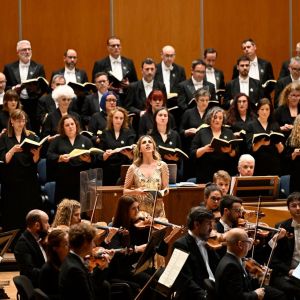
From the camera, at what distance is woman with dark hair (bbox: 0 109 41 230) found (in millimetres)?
8977

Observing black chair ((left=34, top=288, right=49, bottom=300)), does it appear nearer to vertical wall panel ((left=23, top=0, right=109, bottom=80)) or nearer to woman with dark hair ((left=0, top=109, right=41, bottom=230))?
woman with dark hair ((left=0, top=109, right=41, bottom=230))

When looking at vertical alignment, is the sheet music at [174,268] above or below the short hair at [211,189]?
below

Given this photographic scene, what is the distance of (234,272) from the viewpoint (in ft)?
18.7

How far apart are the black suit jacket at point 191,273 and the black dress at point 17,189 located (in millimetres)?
3069

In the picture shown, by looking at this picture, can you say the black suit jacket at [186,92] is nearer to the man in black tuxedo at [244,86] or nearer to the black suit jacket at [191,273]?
the man in black tuxedo at [244,86]

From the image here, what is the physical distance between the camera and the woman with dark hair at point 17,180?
353 inches

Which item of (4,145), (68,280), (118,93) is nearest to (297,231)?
(68,280)

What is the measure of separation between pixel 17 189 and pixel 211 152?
1980mm

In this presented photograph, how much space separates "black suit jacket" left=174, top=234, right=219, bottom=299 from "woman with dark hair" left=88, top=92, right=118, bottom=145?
11.3ft

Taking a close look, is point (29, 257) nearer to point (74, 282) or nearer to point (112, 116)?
point (74, 282)

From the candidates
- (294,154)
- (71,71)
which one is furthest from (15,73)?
(294,154)

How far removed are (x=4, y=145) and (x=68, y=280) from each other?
12.8ft

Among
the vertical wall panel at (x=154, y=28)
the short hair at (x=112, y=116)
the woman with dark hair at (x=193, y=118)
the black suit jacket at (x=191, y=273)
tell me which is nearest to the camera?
the black suit jacket at (x=191, y=273)

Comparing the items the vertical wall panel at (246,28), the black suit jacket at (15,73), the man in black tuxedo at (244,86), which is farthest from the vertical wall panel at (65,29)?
the man in black tuxedo at (244,86)
